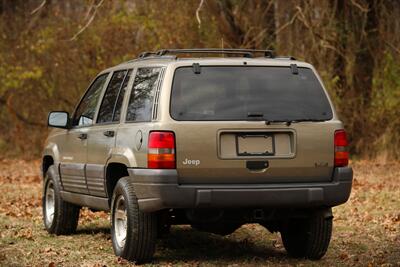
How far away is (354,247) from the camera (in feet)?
32.6

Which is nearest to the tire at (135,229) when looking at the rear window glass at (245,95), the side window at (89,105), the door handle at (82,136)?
the rear window glass at (245,95)

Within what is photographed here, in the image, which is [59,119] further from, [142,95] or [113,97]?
[142,95]

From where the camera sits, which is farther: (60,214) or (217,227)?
(60,214)

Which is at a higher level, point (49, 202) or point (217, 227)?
point (217, 227)

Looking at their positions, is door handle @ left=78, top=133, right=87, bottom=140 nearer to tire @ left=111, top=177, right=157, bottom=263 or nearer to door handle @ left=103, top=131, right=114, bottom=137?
door handle @ left=103, top=131, right=114, bottom=137

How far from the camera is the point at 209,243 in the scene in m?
10.3

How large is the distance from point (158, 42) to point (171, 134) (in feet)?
59.0

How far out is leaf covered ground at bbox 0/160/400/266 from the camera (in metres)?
8.91

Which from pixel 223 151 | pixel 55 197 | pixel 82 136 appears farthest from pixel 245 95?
pixel 55 197

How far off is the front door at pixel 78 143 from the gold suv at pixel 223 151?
2.78 feet

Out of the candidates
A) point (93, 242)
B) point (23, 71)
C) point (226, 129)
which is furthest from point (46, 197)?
point (23, 71)

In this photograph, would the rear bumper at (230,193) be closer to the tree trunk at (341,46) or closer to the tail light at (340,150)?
the tail light at (340,150)

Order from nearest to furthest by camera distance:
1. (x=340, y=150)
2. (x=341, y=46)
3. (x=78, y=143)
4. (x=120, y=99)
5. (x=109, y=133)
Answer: (x=340, y=150) → (x=109, y=133) → (x=120, y=99) → (x=78, y=143) → (x=341, y=46)

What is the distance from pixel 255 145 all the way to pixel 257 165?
179 millimetres
